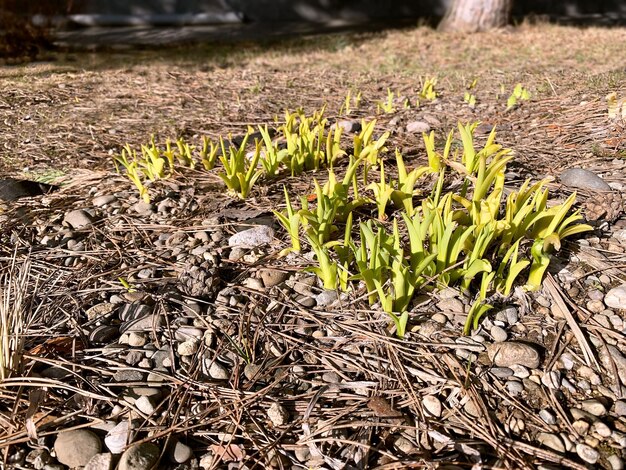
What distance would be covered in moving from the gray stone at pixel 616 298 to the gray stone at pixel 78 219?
206 cm

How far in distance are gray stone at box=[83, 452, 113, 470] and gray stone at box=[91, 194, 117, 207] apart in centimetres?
146

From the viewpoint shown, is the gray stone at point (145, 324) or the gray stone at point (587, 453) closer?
the gray stone at point (587, 453)

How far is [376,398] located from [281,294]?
0.55m

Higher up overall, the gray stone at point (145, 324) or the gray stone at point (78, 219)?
the gray stone at point (78, 219)

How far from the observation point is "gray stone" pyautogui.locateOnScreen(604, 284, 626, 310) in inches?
66.7

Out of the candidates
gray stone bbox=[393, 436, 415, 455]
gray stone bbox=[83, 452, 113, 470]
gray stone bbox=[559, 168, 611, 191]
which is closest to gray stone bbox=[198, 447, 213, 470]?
gray stone bbox=[83, 452, 113, 470]

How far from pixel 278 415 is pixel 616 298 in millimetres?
1161

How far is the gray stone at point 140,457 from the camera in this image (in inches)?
50.3

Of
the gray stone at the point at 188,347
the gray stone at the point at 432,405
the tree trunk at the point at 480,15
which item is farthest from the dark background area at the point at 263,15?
the gray stone at the point at 432,405

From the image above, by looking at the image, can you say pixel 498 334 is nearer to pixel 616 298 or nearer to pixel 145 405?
pixel 616 298

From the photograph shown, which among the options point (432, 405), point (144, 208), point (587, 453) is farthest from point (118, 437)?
point (144, 208)

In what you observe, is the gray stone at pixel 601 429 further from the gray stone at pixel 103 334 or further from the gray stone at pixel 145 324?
the gray stone at pixel 103 334

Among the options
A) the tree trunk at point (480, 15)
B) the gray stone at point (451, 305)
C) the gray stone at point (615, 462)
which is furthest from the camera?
the tree trunk at point (480, 15)

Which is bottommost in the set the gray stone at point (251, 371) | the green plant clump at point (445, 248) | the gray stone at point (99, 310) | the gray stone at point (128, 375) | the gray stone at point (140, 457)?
the gray stone at point (140, 457)
